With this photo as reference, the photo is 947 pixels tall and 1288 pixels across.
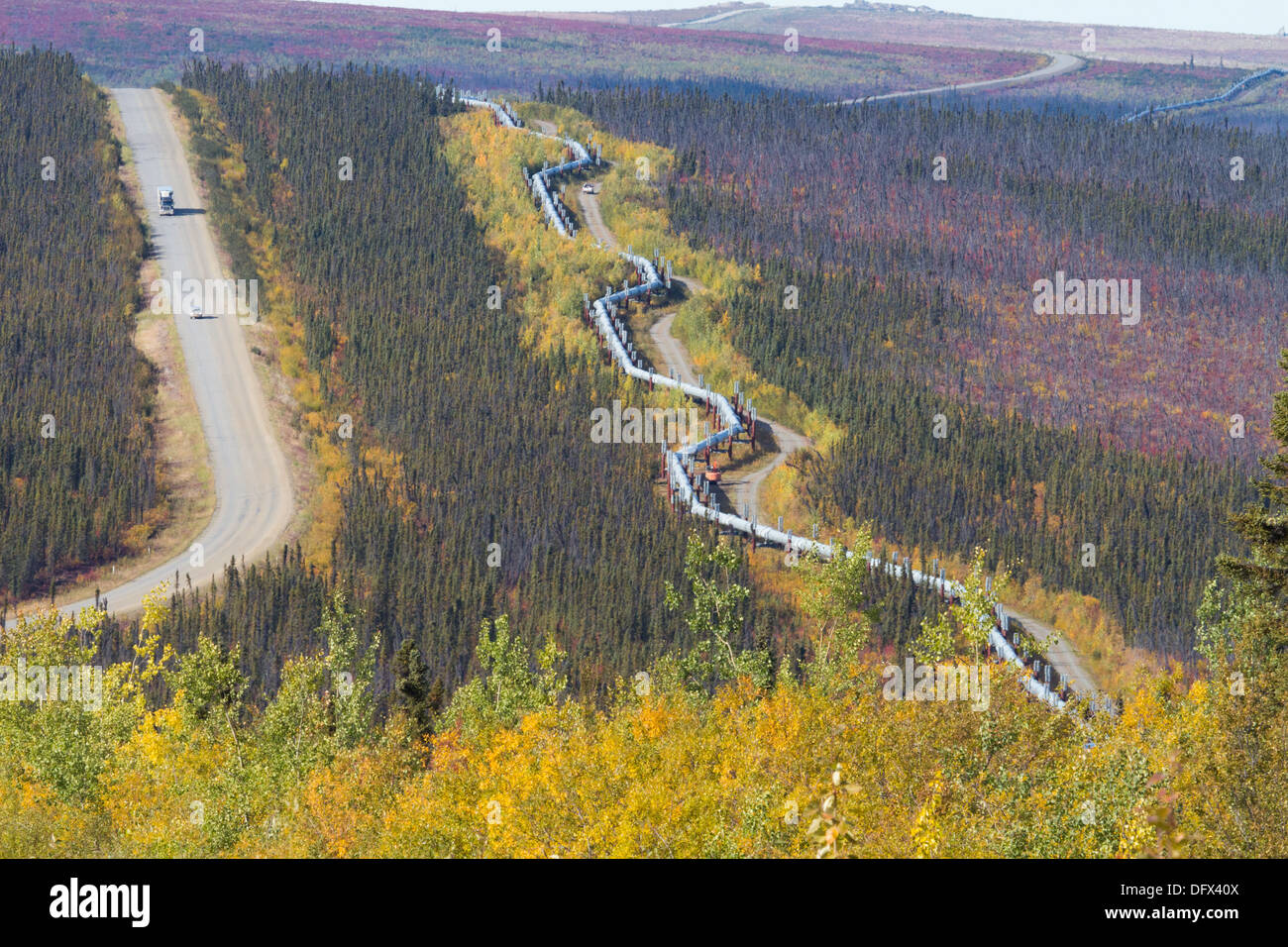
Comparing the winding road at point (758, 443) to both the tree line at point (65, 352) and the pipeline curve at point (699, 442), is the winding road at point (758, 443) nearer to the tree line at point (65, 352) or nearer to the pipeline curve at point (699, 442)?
the pipeline curve at point (699, 442)

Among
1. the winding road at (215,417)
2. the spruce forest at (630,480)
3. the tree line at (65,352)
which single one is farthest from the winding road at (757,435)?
the tree line at (65,352)

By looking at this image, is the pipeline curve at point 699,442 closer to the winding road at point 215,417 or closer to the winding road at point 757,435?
the winding road at point 757,435

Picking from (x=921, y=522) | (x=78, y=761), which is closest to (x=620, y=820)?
(x=78, y=761)

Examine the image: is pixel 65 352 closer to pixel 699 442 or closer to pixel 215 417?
pixel 215 417

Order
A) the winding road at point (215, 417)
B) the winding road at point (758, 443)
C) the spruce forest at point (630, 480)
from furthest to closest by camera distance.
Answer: the winding road at point (215, 417)
the winding road at point (758, 443)
the spruce forest at point (630, 480)

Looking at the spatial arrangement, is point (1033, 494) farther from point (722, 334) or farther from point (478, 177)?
point (478, 177)

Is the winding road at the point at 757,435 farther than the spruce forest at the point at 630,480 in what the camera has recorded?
Yes

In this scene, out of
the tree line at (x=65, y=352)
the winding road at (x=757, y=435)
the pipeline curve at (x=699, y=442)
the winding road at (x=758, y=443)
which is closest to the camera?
the winding road at (x=758, y=443)
